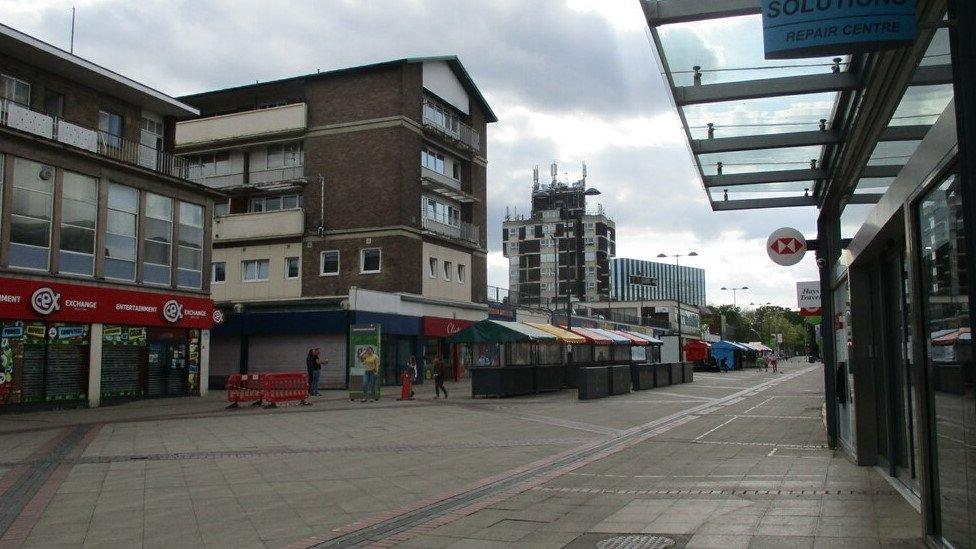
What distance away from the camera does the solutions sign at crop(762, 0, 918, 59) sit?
4746 mm

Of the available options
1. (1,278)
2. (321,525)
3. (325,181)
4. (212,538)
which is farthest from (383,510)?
(325,181)

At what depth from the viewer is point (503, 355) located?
2872cm

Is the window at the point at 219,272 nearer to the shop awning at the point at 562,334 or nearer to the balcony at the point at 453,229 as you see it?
the balcony at the point at 453,229

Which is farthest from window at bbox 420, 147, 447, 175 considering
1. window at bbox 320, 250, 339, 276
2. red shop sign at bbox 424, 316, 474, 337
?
red shop sign at bbox 424, 316, 474, 337

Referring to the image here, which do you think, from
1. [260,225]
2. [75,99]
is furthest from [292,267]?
[75,99]

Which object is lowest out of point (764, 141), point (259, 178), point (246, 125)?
point (764, 141)

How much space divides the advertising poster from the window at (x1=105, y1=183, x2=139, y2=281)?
7412 mm

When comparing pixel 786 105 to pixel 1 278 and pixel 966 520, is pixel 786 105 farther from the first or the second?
pixel 1 278

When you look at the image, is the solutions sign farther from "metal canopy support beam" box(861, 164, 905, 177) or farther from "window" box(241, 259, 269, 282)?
"window" box(241, 259, 269, 282)

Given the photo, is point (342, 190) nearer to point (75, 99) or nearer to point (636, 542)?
point (75, 99)

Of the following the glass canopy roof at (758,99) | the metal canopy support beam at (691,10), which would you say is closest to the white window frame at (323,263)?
the glass canopy roof at (758,99)

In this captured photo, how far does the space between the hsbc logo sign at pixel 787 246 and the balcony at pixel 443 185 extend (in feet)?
98.5

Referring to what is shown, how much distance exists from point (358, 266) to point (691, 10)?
3507 centimetres

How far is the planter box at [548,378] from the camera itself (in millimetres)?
30203
